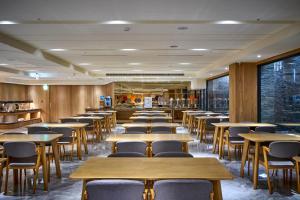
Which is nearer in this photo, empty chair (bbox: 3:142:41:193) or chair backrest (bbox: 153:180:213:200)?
chair backrest (bbox: 153:180:213:200)

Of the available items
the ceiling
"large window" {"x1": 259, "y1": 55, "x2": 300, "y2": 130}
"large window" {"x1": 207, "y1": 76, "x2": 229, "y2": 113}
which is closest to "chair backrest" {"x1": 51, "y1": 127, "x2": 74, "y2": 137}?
the ceiling

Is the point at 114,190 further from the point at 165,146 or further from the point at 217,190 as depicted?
the point at 165,146

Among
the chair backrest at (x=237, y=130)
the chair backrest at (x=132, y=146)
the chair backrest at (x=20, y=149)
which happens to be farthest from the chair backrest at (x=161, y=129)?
the chair backrest at (x=20, y=149)

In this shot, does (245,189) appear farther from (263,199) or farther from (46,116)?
(46,116)

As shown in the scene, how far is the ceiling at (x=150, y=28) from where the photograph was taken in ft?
13.6

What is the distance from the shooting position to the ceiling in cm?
413

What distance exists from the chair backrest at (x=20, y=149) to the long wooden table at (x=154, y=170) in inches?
70.7

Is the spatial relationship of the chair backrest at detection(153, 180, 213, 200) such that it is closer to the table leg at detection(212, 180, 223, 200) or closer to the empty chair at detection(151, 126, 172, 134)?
the table leg at detection(212, 180, 223, 200)

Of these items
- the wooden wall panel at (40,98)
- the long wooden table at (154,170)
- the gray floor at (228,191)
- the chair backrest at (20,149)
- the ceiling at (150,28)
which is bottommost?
the gray floor at (228,191)

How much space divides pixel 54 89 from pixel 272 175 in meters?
17.0

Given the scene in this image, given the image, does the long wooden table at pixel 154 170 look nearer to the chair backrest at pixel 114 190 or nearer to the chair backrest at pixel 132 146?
the chair backrest at pixel 114 190

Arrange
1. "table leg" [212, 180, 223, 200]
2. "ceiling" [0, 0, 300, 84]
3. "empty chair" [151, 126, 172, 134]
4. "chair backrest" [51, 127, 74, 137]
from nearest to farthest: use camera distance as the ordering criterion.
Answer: "table leg" [212, 180, 223, 200] < "ceiling" [0, 0, 300, 84] < "empty chair" [151, 126, 172, 134] < "chair backrest" [51, 127, 74, 137]

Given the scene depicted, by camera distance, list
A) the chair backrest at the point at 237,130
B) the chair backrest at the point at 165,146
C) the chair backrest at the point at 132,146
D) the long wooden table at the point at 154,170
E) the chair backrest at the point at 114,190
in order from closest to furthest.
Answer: the chair backrest at the point at 114,190, the long wooden table at the point at 154,170, the chair backrest at the point at 132,146, the chair backrest at the point at 165,146, the chair backrest at the point at 237,130

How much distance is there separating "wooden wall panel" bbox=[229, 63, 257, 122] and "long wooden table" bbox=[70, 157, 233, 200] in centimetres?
640
